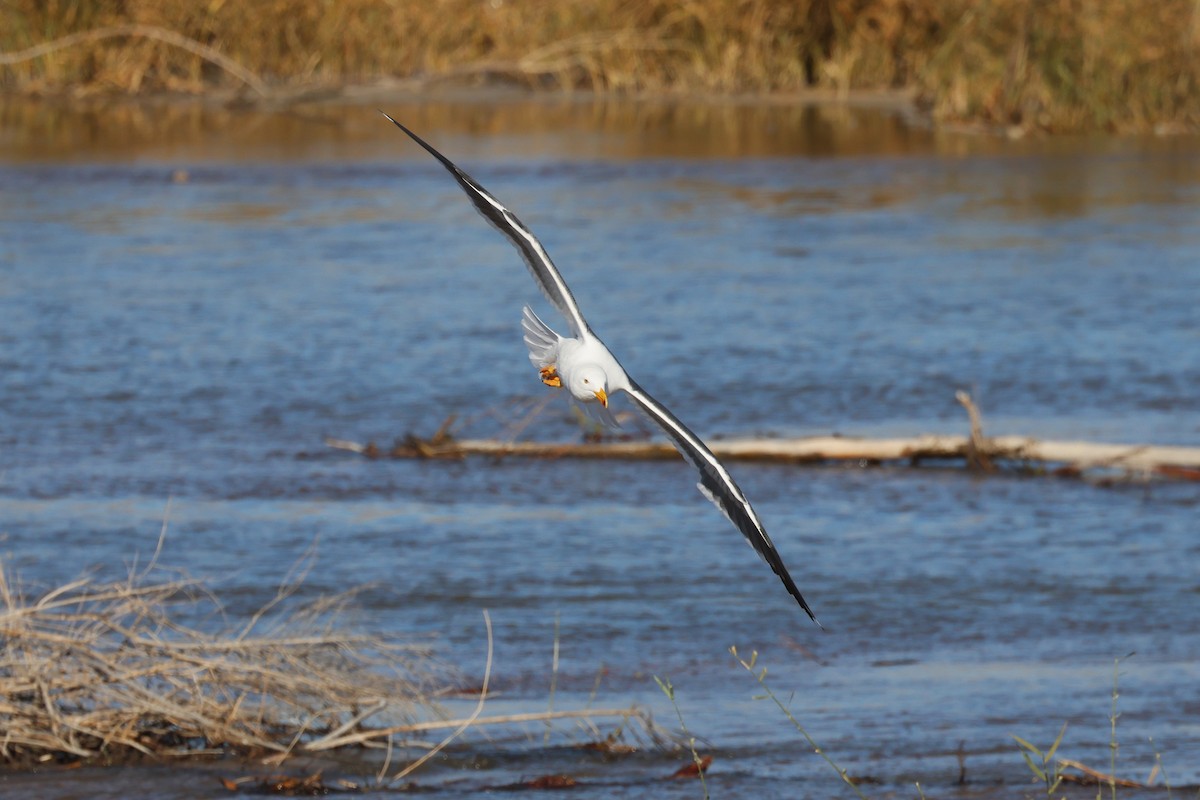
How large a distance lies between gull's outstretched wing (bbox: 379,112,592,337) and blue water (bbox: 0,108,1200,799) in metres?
1.95

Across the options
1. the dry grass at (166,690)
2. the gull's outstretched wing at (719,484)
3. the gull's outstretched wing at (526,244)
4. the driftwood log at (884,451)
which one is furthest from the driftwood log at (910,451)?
the gull's outstretched wing at (526,244)

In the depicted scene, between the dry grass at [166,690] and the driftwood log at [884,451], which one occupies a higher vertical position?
the dry grass at [166,690]

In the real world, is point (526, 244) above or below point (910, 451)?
above

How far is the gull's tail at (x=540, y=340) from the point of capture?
4477mm

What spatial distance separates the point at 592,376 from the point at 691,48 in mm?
20189

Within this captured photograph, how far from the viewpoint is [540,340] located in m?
4.72

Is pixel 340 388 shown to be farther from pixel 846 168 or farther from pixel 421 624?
pixel 846 168

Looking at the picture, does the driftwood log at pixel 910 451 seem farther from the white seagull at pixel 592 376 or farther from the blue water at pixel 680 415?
the white seagull at pixel 592 376

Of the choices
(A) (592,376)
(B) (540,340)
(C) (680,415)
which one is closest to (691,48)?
(C) (680,415)

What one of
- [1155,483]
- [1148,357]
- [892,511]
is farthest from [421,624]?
[1148,357]

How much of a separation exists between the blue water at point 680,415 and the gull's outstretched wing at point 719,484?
163 cm

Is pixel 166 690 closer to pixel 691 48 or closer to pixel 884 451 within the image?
pixel 884 451

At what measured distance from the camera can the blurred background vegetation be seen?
20125 mm

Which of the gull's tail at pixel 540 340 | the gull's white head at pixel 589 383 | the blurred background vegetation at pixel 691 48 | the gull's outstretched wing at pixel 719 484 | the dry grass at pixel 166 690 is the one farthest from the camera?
the blurred background vegetation at pixel 691 48
